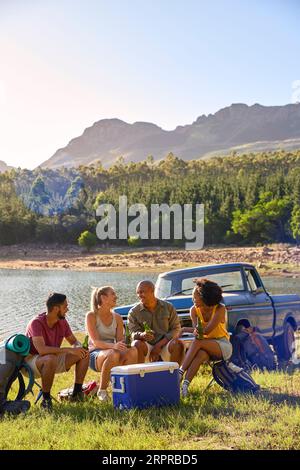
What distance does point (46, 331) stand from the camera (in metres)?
6.47

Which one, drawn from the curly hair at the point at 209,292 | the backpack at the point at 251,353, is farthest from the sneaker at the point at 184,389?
the backpack at the point at 251,353

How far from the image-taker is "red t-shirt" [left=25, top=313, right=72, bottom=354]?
21.0 ft

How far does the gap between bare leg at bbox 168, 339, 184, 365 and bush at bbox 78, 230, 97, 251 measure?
79.0m

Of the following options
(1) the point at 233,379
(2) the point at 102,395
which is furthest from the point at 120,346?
(1) the point at 233,379

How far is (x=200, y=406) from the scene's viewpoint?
5793 millimetres

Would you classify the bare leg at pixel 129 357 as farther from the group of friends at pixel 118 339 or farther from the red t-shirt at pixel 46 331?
the red t-shirt at pixel 46 331

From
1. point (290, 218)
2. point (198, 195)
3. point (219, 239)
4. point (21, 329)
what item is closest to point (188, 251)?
point (219, 239)

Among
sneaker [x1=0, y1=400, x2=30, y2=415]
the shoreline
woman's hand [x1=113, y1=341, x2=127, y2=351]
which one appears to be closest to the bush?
the shoreline

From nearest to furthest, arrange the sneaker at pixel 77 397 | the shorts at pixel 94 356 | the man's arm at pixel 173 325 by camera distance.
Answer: the sneaker at pixel 77 397, the shorts at pixel 94 356, the man's arm at pixel 173 325

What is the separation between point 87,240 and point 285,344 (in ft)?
251

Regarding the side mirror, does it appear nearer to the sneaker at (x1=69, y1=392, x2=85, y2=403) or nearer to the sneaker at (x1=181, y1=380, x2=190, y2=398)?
the sneaker at (x1=181, y1=380, x2=190, y2=398)

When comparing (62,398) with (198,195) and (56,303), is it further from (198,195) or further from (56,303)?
(198,195)

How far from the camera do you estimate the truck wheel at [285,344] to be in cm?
999

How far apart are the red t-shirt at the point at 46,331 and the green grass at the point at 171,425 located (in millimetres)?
584
